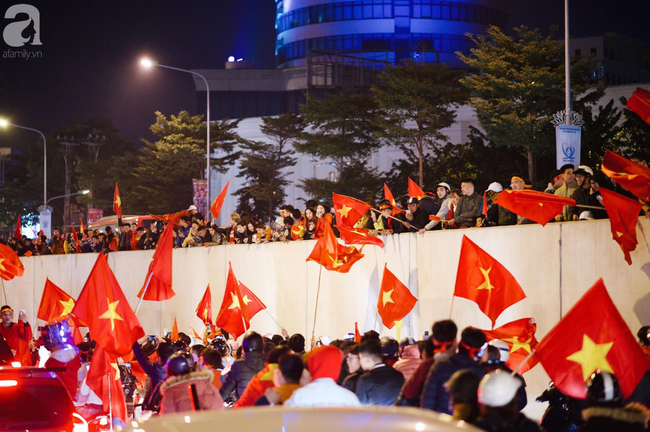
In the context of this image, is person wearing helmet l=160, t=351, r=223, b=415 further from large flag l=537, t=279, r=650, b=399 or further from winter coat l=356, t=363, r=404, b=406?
large flag l=537, t=279, r=650, b=399

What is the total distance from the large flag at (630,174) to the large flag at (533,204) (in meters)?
1.11

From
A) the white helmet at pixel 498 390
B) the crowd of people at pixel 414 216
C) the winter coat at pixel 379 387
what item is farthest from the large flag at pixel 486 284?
the white helmet at pixel 498 390

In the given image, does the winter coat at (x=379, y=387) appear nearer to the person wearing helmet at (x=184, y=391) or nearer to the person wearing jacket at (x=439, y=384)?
the person wearing jacket at (x=439, y=384)

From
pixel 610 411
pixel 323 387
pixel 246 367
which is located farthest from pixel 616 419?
pixel 246 367

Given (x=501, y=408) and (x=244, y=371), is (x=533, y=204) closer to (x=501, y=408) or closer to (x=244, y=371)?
(x=244, y=371)

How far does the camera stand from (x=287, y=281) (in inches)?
687

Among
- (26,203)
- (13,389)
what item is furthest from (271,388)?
(26,203)

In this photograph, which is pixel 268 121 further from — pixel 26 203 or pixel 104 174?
pixel 26 203

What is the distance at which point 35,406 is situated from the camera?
7.56 m

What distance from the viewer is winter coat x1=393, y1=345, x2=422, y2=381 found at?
288 inches

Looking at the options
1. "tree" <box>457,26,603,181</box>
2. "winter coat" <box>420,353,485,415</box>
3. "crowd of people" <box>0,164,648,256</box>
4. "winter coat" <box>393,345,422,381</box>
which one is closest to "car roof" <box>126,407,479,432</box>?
"winter coat" <box>420,353,485,415</box>

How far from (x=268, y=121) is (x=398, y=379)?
42126mm

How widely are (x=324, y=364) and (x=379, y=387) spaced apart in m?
0.96

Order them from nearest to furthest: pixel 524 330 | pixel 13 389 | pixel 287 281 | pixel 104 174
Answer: pixel 13 389 < pixel 524 330 < pixel 287 281 < pixel 104 174
